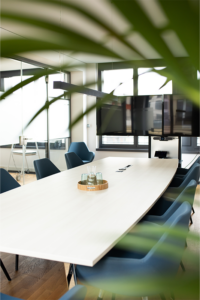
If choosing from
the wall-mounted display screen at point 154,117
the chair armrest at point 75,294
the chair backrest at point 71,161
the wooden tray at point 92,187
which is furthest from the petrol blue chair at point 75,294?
the wall-mounted display screen at point 154,117

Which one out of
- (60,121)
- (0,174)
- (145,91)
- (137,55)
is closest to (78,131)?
(60,121)

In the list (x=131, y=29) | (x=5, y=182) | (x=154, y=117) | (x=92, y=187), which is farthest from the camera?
(x=154, y=117)

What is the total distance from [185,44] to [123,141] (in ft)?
27.1

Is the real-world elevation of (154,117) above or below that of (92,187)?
above

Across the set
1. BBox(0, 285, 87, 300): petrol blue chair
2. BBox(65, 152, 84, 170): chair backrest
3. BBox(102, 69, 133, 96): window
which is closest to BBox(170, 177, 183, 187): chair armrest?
BBox(102, 69, 133, 96): window

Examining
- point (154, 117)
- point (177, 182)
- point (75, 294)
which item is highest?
point (154, 117)

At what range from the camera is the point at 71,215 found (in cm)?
221

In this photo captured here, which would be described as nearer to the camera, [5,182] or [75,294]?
[75,294]

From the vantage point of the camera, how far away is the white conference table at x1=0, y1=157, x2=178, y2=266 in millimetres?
1612

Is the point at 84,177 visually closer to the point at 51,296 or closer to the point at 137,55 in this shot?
the point at 51,296

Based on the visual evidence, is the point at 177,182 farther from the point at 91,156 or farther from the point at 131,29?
the point at 131,29

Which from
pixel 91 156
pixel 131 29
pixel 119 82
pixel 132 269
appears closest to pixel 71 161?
pixel 91 156

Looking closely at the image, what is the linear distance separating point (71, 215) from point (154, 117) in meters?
5.46

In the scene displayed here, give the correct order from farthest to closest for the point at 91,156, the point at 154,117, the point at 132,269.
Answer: the point at 154,117 < the point at 91,156 < the point at 132,269
